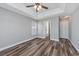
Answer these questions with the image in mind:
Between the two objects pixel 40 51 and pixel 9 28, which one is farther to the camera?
pixel 9 28

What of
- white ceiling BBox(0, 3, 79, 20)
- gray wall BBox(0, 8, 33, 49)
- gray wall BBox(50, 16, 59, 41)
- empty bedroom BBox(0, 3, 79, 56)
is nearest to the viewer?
white ceiling BBox(0, 3, 79, 20)

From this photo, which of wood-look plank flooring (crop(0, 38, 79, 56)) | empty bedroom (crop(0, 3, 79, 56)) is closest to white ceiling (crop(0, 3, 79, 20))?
empty bedroom (crop(0, 3, 79, 56))

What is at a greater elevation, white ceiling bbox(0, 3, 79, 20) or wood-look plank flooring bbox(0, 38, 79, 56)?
white ceiling bbox(0, 3, 79, 20)

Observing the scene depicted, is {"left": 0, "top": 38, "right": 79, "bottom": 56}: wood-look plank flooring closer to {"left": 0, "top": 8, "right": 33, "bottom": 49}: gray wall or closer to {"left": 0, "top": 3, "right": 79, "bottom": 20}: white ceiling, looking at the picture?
{"left": 0, "top": 8, "right": 33, "bottom": 49}: gray wall

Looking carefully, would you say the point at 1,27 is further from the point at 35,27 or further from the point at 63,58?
the point at 35,27

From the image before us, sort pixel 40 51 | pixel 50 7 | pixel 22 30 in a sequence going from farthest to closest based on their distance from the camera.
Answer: pixel 22 30, pixel 50 7, pixel 40 51

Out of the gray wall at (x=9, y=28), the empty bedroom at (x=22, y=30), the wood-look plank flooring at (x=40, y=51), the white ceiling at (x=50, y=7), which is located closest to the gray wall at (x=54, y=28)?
the empty bedroom at (x=22, y=30)

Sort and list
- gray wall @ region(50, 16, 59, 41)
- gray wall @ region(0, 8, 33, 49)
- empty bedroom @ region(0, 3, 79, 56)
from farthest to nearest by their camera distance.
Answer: gray wall @ region(50, 16, 59, 41)
gray wall @ region(0, 8, 33, 49)
empty bedroom @ region(0, 3, 79, 56)

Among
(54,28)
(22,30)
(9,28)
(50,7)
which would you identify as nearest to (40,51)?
(9,28)

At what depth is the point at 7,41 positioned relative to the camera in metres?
4.03

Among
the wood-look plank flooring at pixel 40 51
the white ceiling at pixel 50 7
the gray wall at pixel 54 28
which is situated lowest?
the wood-look plank flooring at pixel 40 51

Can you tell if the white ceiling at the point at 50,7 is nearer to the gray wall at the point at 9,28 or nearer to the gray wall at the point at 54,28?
the gray wall at the point at 9,28

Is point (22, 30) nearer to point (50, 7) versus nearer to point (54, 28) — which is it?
point (50, 7)

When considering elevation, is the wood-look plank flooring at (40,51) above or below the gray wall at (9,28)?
below
